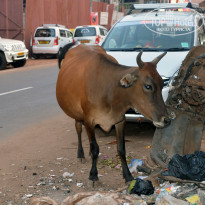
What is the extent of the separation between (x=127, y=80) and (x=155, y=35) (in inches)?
168

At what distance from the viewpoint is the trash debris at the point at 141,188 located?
200 inches

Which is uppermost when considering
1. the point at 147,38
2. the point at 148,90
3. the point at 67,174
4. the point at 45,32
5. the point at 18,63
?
the point at 147,38

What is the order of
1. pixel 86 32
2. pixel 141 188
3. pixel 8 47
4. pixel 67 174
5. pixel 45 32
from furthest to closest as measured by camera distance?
pixel 86 32 → pixel 45 32 → pixel 8 47 → pixel 67 174 → pixel 141 188

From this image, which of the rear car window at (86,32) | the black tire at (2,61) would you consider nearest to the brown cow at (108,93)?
the black tire at (2,61)

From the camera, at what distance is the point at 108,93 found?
5613 mm

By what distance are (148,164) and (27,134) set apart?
3.33 meters

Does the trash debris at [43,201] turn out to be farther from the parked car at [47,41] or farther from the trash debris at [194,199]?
the parked car at [47,41]

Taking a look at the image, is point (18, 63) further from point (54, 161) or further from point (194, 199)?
point (194, 199)

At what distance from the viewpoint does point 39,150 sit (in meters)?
7.61

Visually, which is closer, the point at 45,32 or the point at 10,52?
the point at 10,52

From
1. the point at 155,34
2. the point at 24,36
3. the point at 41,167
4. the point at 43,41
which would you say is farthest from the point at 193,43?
the point at 24,36

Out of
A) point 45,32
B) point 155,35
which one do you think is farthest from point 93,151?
point 45,32

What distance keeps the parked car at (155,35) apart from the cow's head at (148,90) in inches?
116

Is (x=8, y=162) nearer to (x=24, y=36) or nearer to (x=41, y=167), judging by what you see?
(x=41, y=167)
